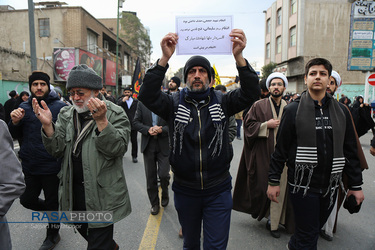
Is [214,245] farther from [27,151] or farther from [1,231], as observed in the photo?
[27,151]

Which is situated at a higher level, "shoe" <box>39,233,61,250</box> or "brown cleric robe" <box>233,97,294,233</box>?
"brown cleric robe" <box>233,97,294,233</box>

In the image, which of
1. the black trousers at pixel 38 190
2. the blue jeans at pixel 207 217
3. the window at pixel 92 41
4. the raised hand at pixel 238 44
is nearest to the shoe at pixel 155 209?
the black trousers at pixel 38 190

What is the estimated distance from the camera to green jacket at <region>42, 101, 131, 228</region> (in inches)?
89.4

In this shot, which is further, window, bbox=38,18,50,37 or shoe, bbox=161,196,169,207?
window, bbox=38,18,50,37

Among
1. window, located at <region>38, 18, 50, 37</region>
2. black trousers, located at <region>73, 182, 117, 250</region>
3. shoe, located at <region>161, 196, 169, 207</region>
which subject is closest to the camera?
black trousers, located at <region>73, 182, 117, 250</region>

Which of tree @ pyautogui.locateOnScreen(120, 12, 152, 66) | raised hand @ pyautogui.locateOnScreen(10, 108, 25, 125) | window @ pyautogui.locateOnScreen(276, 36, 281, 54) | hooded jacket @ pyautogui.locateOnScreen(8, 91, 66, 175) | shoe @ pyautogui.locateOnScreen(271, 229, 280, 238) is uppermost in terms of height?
tree @ pyautogui.locateOnScreen(120, 12, 152, 66)

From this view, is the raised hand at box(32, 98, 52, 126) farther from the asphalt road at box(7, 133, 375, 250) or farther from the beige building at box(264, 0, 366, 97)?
the beige building at box(264, 0, 366, 97)

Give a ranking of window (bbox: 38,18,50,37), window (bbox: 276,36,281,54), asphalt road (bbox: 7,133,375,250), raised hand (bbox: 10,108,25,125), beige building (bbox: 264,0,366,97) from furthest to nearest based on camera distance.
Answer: window (bbox: 276,36,281,54) < beige building (bbox: 264,0,366,97) < window (bbox: 38,18,50,37) < asphalt road (bbox: 7,133,375,250) < raised hand (bbox: 10,108,25,125)

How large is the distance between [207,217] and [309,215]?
91 centimetres

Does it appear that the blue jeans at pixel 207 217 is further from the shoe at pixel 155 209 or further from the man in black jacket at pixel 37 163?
the shoe at pixel 155 209

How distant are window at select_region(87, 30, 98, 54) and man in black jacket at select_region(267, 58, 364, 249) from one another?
26.2m

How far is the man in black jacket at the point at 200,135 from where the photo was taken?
7.30 ft

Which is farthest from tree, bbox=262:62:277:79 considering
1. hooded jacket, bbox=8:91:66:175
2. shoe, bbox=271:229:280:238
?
hooded jacket, bbox=8:91:66:175

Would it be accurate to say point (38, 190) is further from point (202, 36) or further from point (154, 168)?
point (202, 36)
